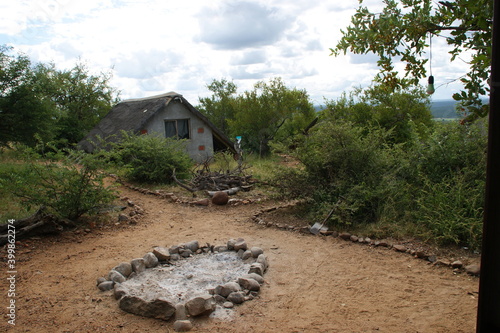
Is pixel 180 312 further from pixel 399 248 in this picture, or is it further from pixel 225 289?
pixel 399 248

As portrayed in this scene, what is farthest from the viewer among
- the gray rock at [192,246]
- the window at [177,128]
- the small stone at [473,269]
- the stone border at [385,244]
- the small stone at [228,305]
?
the window at [177,128]

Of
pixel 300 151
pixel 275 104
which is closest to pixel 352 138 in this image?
pixel 300 151

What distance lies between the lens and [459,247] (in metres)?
5.55

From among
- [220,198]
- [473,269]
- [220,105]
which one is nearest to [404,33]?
[473,269]

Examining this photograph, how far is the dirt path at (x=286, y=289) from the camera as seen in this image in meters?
3.73

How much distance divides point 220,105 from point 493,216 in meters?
22.6

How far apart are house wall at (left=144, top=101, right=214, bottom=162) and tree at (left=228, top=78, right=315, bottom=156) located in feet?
9.58

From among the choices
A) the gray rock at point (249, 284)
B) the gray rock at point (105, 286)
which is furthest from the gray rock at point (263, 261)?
the gray rock at point (105, 286)

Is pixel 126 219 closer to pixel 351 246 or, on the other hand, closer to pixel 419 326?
pixel 351 246

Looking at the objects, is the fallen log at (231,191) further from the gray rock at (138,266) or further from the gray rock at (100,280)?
the gray rock at (100,280)

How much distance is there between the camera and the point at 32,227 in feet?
19.9

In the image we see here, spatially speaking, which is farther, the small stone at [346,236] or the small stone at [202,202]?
the small stone at [202,202]

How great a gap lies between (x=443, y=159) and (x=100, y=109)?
18854 mm

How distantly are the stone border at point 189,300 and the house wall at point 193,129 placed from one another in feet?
34.9
